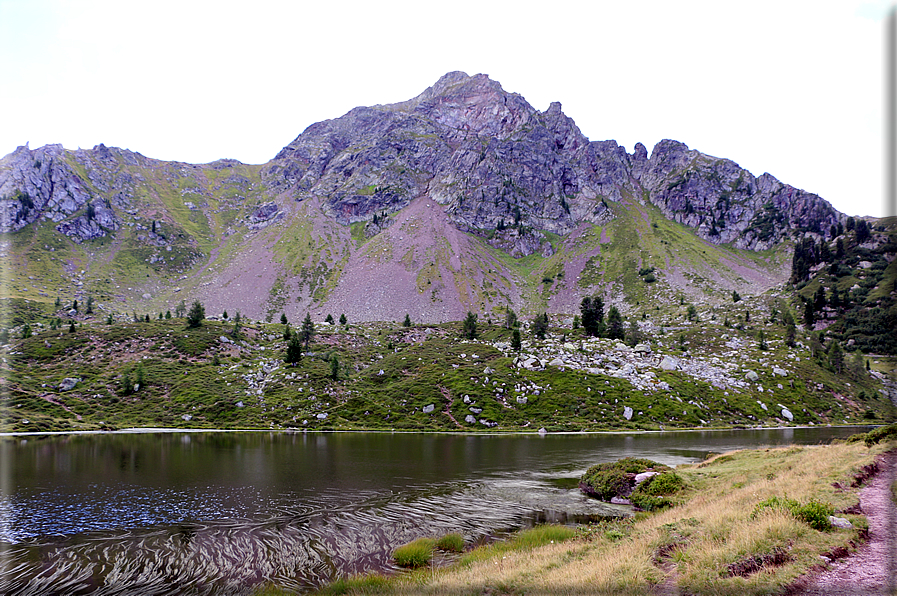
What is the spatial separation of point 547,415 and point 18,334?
14355 centimetres

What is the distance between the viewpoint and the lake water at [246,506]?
2112cm

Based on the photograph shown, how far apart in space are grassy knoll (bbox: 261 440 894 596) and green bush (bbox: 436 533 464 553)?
5.12 feet

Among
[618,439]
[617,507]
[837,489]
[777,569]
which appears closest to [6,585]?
[777,569]

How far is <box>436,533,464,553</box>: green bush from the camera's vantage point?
2381cm

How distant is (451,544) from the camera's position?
24312 mm

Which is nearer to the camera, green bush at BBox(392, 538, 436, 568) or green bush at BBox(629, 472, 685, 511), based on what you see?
green bush at BBox(392, 538, 436, 568)

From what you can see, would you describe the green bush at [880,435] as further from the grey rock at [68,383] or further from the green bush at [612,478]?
the grey rock at [68,383]

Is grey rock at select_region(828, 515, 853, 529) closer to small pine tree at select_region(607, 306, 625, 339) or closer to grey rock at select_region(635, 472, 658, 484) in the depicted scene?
grey rock at select_region(635, 472, 658, 484)

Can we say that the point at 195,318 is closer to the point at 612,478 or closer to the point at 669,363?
the point at 612,478

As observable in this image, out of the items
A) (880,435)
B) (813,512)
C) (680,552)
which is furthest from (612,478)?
(813,512)

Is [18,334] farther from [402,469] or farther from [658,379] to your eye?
[658,379]

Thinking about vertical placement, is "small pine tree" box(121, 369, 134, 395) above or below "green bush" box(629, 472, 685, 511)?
below

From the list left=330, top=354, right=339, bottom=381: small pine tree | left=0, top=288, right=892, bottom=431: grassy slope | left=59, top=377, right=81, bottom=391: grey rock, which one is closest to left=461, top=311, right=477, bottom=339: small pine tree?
left=0, top=288, right=892, bottom=431: grassy slope

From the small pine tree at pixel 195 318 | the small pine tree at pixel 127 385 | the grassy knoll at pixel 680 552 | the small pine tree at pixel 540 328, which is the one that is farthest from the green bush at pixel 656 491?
the small pine tree at pixel 195 318
